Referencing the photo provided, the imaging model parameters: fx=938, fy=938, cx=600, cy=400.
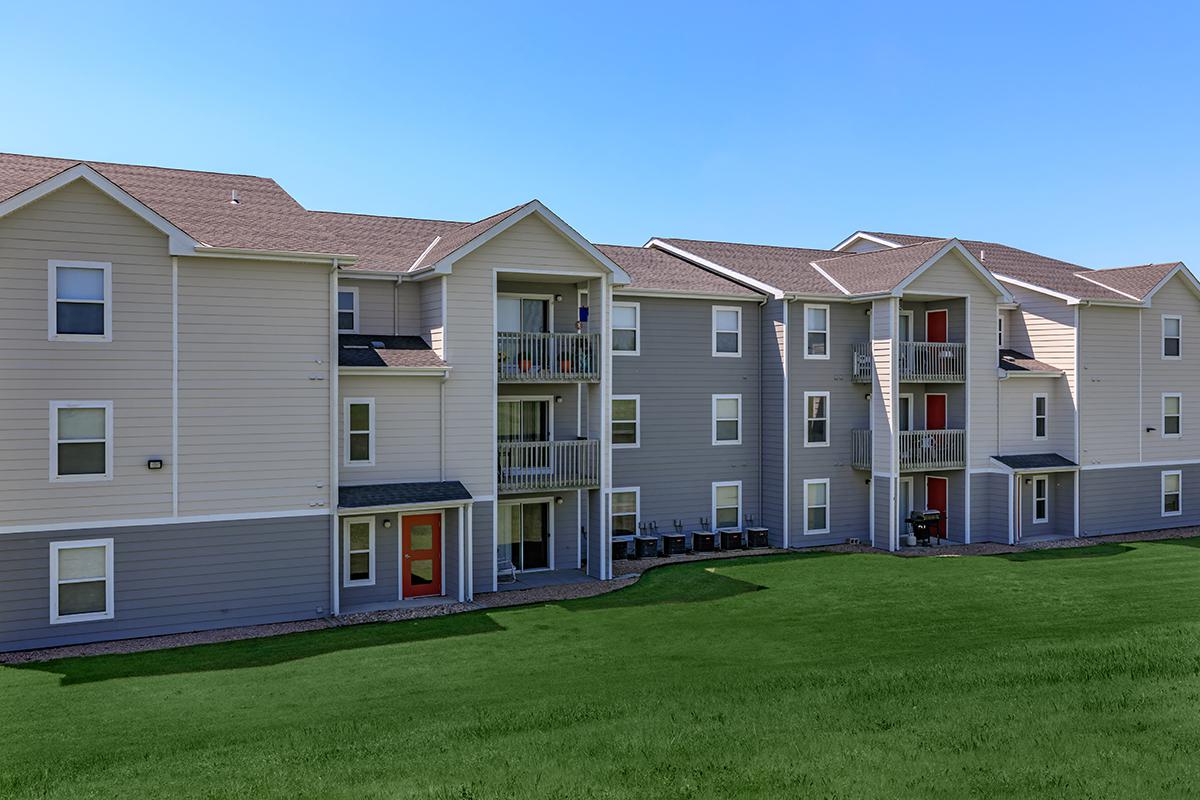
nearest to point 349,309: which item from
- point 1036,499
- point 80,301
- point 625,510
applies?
point 80,301

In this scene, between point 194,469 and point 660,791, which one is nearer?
point 660,791

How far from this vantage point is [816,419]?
2938cm

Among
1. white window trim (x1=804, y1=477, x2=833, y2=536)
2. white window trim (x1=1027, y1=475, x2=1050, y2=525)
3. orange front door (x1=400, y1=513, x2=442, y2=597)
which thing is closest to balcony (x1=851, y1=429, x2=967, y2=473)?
white window trim (x1=804, y1=477, x2=833, y2=536)

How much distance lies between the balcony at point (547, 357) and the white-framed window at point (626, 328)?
3.00 metres

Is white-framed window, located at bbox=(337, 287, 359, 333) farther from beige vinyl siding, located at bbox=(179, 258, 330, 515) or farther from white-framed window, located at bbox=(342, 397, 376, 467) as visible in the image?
beige vinyl siding, located at bbox=(179, 258, 330, 515)

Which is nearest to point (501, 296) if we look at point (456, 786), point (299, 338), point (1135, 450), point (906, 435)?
point (299, 338)

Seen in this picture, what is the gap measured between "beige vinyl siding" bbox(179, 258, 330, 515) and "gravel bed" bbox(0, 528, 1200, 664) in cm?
249

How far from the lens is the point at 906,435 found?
29062 millimetres

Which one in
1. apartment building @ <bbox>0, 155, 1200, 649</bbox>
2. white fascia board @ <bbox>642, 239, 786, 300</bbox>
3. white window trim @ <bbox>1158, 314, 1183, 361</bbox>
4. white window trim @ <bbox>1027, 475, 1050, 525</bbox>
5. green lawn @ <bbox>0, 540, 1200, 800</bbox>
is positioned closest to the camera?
green lawn @ <bbox>0, 540, 1200, 800</bbox>

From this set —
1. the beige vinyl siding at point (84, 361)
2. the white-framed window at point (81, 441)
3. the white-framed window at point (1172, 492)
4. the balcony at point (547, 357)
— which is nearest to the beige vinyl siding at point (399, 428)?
the balcony at point (547, 357)

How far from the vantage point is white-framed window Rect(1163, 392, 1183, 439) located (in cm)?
3319

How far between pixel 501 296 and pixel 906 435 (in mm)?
13346

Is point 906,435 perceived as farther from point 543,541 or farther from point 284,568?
point 284,568

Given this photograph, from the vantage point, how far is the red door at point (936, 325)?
30733mm
